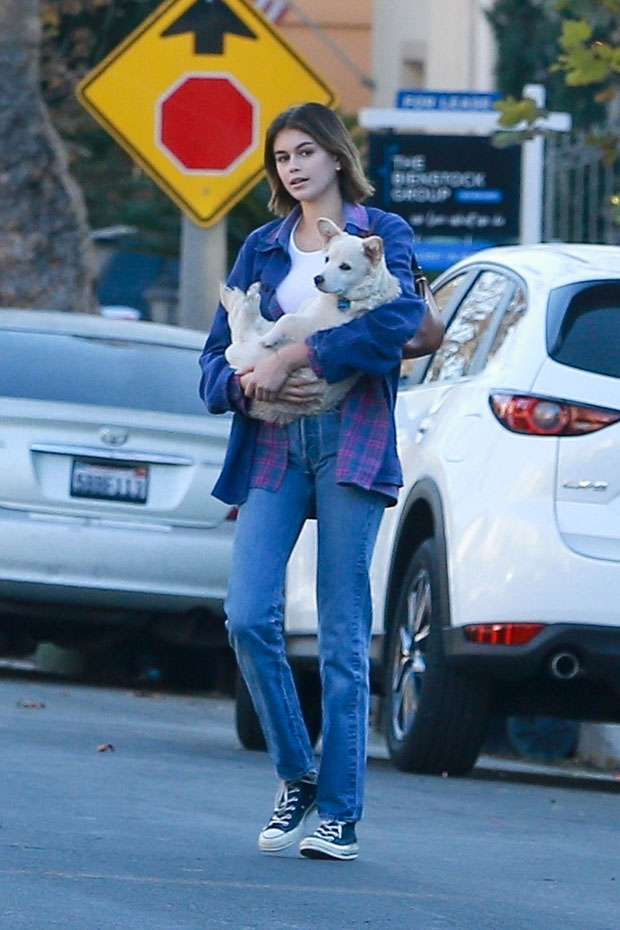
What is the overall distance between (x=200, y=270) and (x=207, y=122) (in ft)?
2.34

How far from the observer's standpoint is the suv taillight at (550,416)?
7430mm

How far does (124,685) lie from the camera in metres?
11.6

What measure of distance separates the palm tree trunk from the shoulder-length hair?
10406 mm

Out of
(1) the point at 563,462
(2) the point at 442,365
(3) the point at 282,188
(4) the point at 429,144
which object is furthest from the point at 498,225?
(3) the point at 282,188

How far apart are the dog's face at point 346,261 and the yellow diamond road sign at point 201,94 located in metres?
5.97

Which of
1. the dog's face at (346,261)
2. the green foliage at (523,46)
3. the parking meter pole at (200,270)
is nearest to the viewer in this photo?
the dog's face at (346,261)

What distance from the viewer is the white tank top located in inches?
238

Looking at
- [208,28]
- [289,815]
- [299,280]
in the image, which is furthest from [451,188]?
[289,815]

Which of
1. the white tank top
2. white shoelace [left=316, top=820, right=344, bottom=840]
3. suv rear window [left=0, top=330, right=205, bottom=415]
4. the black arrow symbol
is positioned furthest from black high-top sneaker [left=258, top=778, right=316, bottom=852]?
the black arrow symbol

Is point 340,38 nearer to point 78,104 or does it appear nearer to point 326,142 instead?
point 78,104

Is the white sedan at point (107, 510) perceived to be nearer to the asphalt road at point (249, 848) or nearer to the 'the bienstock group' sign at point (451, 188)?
the asphalt road at point (249, 848)

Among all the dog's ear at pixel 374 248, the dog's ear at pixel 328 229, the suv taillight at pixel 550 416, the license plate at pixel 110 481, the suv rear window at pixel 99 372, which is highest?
the dog's ear at pixel 328 229

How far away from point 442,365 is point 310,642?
3.30 ft

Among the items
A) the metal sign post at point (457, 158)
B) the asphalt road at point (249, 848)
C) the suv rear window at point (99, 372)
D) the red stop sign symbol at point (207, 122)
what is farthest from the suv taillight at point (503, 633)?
the metal sign post at point (457, 158)
